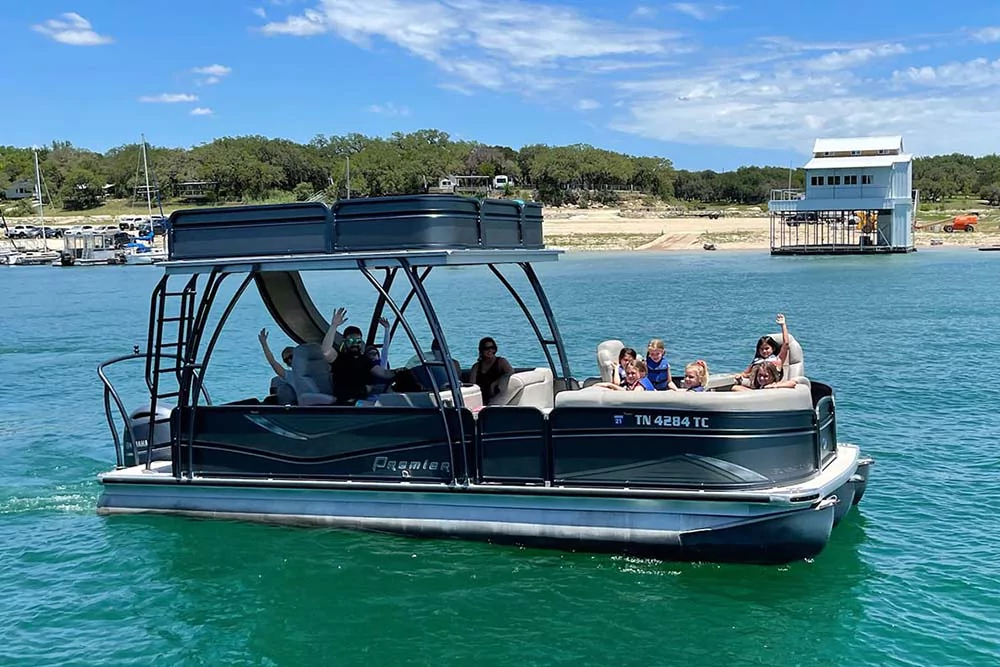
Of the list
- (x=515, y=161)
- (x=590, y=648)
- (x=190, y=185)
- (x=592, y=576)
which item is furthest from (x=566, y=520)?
Result: (x=515, y=161)

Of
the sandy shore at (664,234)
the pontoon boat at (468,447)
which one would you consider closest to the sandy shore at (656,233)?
the sandy shore at (664,234)

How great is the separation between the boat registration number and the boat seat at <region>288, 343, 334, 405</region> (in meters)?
3.15

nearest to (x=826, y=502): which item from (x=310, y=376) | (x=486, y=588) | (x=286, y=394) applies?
(x=486, y=588)

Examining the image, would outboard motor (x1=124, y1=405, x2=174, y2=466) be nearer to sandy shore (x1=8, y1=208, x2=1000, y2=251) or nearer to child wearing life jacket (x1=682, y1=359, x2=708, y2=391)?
child wearing life jacket (x1=682, y1=359, x2=708, y2=391)

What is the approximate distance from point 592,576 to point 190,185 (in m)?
113

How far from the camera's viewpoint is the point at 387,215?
9688 millimetres

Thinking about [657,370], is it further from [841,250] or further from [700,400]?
[841,250]

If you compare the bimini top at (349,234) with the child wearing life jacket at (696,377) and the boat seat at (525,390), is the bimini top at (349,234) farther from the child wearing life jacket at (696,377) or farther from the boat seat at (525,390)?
the child wearing life jacket at (696,377)

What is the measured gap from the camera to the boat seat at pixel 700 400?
29.4 ft

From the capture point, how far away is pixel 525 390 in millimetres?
10625

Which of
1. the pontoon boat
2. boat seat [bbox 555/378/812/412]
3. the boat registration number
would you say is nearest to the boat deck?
the pontoon boat

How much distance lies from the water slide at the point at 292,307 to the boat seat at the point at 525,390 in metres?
2.71

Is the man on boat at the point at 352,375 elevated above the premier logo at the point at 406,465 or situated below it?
above

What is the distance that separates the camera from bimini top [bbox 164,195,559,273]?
957 cm
